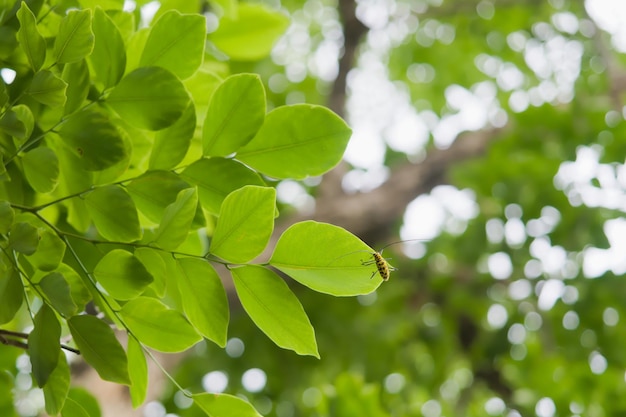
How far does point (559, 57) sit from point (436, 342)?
1.38 metres

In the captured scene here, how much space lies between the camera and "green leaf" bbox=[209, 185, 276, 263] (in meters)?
0.39

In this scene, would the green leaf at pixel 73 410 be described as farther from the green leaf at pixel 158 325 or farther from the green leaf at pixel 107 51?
the green leaf at pixel 107 51

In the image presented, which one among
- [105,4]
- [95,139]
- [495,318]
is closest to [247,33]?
[105,4]

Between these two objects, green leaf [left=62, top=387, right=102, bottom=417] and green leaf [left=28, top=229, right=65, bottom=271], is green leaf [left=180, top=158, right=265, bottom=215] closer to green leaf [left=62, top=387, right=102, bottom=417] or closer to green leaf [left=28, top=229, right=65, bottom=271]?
green leaf [left=28, top=229, right=65, bottom=271]

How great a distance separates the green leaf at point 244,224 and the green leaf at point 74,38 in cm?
11

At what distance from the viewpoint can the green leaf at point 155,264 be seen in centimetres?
42

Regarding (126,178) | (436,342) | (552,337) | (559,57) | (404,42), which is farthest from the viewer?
(404,42)

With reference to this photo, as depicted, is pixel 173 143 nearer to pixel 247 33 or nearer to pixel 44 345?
pixel 44 345

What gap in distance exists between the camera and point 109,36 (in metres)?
0.43

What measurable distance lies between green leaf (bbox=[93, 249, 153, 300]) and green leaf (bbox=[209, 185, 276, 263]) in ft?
0.14

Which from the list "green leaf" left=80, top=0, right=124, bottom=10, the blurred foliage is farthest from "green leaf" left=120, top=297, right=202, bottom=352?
the blurred foliage

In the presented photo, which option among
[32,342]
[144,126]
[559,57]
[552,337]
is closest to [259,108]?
[144,126]

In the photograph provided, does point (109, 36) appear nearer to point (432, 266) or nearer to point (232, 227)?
point (232, 227)

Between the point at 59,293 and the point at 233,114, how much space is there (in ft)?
0.49
